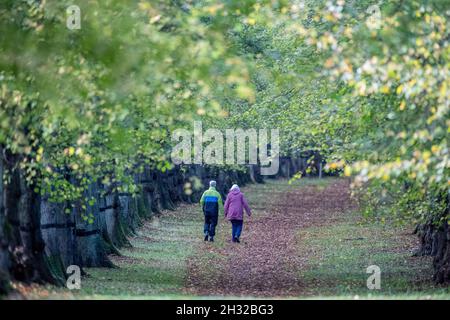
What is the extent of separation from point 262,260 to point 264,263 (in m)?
0.70

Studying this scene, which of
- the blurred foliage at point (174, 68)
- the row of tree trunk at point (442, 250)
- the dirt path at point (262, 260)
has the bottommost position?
the dirt path at point (262, 260)

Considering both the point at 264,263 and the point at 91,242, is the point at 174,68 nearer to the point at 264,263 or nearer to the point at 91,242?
the point at 91,242

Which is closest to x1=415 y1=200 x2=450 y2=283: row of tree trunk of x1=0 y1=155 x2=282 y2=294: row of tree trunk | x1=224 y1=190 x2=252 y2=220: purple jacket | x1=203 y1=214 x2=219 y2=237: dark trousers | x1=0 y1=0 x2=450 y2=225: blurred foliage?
x1=0 y1=0 x2=450 y2=225: blurred foliage

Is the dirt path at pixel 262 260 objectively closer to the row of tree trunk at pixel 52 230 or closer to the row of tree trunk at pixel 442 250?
the row of tree trunk at pixel 52 230

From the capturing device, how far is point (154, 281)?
21.8 m

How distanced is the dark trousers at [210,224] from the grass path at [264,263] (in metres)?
0.40

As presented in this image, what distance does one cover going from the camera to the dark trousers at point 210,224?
31.0m

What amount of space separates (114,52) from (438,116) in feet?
15.1

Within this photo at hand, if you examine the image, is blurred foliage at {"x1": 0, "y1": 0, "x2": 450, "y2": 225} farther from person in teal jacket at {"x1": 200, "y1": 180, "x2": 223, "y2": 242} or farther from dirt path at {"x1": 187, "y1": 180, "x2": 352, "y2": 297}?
person in teal jacket at {"x1": 200, "y1": 180, "x2": 223, "y2": 242}

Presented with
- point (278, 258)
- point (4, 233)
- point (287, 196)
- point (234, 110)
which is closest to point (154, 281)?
point (4, 233)

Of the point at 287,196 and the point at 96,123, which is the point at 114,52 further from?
the point at 287,196

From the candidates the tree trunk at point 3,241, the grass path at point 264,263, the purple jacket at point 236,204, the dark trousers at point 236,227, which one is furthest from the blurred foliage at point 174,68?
the dark trousers at point 236,227

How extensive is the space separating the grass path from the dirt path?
0.07 feet
